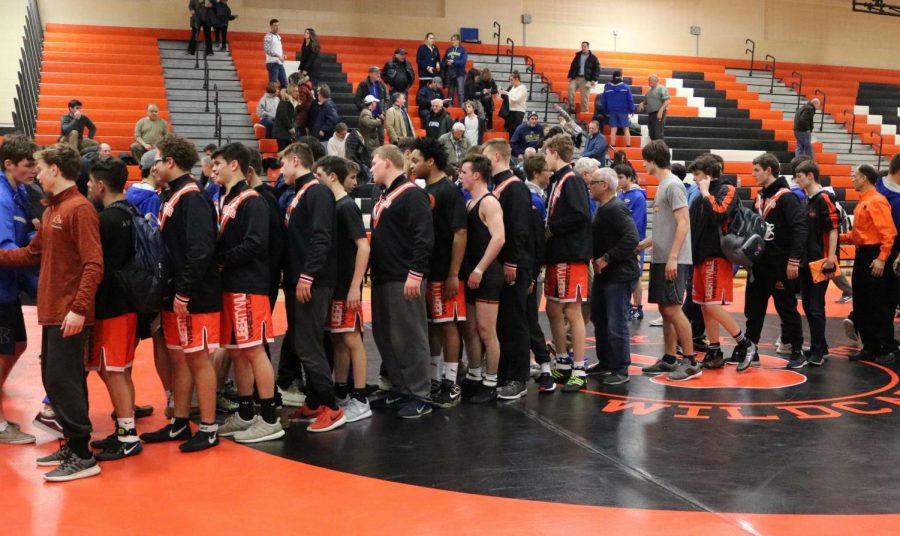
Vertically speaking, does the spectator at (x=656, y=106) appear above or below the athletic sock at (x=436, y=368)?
above

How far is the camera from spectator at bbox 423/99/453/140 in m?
14.9

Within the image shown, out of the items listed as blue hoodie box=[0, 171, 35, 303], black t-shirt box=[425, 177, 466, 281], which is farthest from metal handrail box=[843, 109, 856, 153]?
blue hoodie box=[0, 171, 35, 303]

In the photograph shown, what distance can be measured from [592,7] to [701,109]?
4.10 m

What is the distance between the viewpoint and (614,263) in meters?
6.78

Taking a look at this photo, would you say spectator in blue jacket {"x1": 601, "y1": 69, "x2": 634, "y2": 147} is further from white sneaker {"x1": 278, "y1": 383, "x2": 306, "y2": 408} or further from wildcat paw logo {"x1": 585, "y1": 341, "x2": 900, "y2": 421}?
white sneaker {"x1": 278, "y1": 383, "x2": 306, "y2": 408}

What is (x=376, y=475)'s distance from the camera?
4.74 metres

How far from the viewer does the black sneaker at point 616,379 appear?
22.1 ft

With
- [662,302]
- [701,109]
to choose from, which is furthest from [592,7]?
[662,302]

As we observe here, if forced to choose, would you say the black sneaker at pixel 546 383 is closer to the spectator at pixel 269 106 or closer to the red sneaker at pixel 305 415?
the red sneaker at pixel 305 415

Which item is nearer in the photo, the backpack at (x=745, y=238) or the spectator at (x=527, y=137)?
the backpack at (x=745, y=238)

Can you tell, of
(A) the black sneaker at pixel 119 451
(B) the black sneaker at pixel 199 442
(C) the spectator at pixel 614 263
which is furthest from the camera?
(C) the spectator at pixel 614 263

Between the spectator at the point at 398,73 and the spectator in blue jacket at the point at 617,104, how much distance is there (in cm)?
364

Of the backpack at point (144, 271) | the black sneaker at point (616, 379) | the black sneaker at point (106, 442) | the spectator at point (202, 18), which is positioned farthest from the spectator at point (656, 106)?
the black sneaker at point (106, 442)

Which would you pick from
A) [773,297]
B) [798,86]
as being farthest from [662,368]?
[798,86]
